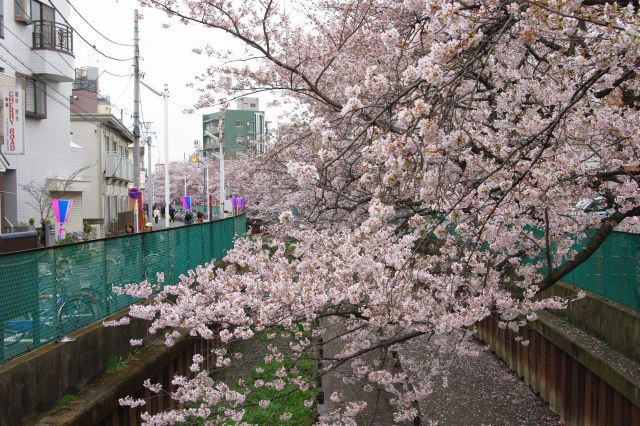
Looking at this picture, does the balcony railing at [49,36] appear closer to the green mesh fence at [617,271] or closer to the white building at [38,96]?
the white building at [38,96]

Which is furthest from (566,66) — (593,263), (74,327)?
(74,327)

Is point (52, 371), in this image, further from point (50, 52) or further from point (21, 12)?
point (50, 52)

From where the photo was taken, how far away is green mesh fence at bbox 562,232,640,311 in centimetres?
771

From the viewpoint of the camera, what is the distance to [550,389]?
9.84 meters

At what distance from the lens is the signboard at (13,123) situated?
55.0 feet

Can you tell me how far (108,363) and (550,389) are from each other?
6.84 metres

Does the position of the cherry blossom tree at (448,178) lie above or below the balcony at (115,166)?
below

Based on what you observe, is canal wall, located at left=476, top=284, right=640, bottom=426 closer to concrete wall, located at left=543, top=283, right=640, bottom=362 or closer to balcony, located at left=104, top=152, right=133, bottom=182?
concrete wall, located at left=543, top=283, right=640, bottom=362

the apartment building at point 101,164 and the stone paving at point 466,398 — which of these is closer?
the stone paving at point 466,398

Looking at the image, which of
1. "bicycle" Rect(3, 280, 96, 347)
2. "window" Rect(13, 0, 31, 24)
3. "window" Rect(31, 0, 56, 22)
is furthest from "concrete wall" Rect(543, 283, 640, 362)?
"window" Rect(31, 0, 56, 22)

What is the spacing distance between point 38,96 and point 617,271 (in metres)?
21.9

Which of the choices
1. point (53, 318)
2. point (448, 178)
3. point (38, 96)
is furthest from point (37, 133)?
point (448, 178)

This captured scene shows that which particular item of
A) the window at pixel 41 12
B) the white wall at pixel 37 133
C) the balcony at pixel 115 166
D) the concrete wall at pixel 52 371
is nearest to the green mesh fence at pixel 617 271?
the concrete wall at pixel 52 371

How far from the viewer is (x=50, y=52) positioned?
2356cm
